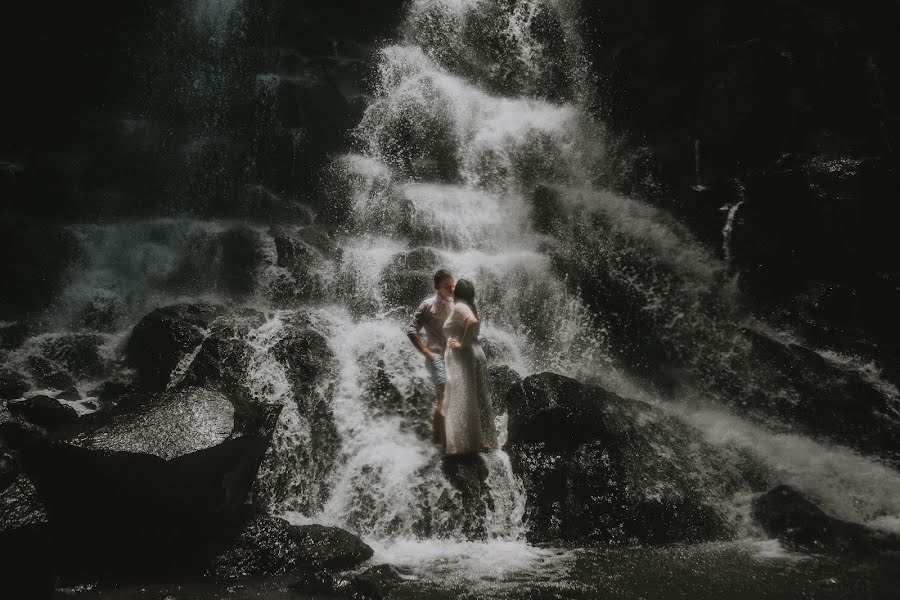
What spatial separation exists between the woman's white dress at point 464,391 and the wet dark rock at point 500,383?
4.51 feet

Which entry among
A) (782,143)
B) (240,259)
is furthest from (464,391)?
(782,143)

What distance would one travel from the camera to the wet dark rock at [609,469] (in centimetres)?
534

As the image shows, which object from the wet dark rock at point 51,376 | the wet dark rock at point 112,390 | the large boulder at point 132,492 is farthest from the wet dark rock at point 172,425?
the wet dark rock at point 51,376

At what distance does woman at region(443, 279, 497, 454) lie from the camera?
5.97 m

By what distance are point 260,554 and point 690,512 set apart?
15.2ft

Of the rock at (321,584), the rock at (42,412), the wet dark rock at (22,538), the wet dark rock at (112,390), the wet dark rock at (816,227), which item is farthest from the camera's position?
the wet dark rock at (816,227)

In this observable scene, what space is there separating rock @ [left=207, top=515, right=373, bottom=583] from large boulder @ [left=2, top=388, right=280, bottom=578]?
0.21m

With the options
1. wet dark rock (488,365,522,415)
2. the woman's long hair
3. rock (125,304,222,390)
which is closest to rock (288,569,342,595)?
the woman's long hair

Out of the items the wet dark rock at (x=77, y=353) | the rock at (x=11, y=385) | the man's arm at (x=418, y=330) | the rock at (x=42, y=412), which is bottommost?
the rock at (x=42, y=412)

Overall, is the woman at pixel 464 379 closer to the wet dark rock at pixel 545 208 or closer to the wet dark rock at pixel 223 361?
the wet dark rock at pixel 223 361

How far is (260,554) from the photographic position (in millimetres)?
4582

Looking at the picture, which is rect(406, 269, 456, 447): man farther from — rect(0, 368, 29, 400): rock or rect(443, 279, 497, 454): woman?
rect(0, 368, 29, 400): rock

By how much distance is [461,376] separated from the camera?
5.99 metres

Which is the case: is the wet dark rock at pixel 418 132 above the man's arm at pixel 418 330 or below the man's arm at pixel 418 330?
above
